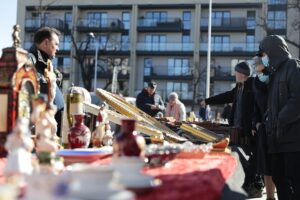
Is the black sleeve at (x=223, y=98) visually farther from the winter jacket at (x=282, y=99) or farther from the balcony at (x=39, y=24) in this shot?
the balcony at (x=39, y=24)

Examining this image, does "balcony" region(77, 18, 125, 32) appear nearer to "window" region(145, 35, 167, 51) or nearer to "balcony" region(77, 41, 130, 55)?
"balcony" region(77, 41, 130, 55)

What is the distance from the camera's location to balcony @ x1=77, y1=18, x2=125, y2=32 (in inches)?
1801

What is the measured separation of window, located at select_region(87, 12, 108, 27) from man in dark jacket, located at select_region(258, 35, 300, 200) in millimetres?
42780

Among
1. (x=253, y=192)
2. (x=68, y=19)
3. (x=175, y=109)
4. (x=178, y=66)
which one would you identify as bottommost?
(x=253, y=192)

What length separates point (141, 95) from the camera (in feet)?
33.1

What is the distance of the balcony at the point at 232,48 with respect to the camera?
143 ft

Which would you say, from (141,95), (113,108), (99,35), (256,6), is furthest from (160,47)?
(113,108)

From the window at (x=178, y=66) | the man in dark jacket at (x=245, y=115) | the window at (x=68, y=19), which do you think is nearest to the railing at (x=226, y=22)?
the window at (x=178, y=66)

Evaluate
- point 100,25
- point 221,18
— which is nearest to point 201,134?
point 221,18

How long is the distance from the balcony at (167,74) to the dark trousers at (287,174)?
40.5m

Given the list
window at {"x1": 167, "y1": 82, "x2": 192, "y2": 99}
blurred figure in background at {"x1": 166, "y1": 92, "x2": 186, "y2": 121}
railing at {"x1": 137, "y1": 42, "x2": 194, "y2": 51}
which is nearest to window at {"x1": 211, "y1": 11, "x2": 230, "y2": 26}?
railing at {"x1": 137, "y1": 42, "x2": 194, "y2": 51}

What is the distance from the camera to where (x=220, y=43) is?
44.7 metres

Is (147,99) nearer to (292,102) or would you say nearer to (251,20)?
(292,102)

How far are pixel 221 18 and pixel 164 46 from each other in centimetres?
555
